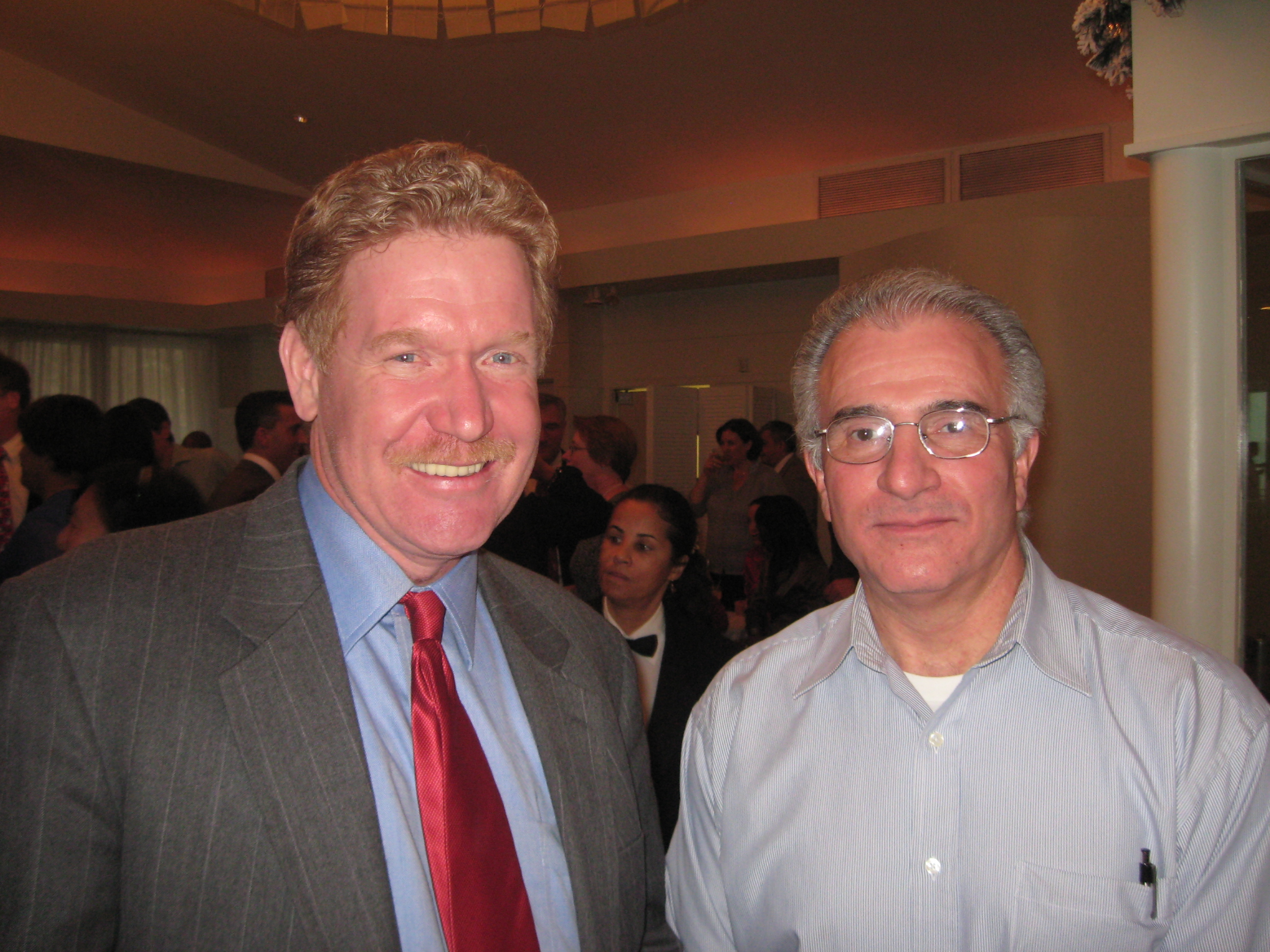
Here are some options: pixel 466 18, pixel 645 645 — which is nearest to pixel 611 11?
pixel 466 18

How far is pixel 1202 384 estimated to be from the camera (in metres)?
Answer: 2.68

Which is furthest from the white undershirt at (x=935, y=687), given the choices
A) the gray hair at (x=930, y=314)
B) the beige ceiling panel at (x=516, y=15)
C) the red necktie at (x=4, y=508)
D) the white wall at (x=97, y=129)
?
the white wall at (x=97, y=129)

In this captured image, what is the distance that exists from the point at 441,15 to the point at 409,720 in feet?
15.2

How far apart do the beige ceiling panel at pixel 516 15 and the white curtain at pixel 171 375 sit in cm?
922

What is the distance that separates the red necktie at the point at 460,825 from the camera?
105 cm

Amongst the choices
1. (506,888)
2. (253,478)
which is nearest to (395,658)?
(506,888)

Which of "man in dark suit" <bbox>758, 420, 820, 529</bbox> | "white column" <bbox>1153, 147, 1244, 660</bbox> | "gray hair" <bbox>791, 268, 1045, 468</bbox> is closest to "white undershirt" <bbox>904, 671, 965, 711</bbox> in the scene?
"gray hair" <bbox>791, 268, 1045, 468</bbox>

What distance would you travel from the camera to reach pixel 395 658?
1.17 m

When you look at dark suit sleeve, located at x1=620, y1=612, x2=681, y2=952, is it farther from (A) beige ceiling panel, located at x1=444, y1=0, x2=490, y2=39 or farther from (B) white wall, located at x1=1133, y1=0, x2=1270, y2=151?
(A) beige ceiling panel, located at x1=444, y1=0, x2=490, y2=39

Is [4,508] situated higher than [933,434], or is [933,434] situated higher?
[933,434]

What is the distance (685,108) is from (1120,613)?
677cm

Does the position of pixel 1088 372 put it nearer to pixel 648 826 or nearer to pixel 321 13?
pixel 648 826

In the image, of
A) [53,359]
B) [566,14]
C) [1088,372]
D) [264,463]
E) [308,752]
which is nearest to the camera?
[308,752]

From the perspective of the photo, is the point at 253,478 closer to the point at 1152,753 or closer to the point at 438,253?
the point at 438,253
